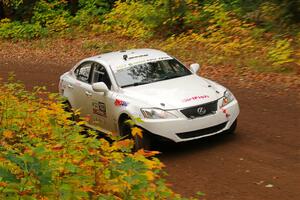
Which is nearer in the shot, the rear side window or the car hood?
the car hood

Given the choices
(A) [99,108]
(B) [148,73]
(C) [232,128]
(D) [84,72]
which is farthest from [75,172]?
(D) [84,72]

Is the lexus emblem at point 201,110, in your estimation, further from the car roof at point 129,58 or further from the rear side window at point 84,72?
the rear side window at point 84,72

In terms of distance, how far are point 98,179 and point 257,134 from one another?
5.37 meters

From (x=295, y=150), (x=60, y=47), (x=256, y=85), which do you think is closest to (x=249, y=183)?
(x=295, y=150)

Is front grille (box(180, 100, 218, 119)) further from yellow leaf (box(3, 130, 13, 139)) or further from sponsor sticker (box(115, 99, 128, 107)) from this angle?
yellow leaf (box(3, 130, 13, 139))

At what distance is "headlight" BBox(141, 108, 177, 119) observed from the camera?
852 cm

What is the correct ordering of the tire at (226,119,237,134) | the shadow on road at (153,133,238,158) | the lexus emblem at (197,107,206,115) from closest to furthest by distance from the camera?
the lexus emblem at (197,107,206,115)
the shadow on road at (153,133,238,158)
the tire at (226,119,237,134)

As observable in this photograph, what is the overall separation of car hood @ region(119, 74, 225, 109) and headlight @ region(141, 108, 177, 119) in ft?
0.26

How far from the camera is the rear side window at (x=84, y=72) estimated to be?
34.7 feet

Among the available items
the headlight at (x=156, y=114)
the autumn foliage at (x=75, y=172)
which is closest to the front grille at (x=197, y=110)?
the headlight at (x=156, y=114)

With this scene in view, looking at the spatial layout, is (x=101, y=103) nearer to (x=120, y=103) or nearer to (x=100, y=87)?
(x=100, y=87)

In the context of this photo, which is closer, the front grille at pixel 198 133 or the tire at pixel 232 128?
the front grille at pixel 198 133

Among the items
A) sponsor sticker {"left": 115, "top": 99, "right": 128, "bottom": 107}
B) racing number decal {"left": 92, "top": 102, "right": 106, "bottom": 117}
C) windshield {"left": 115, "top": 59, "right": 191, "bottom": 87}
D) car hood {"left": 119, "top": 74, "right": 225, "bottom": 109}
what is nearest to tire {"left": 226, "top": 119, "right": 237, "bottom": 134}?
car hood {"left": 119, "top": 74, "right": 225, "bottom": 109}

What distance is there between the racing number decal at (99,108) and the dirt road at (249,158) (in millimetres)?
1251
